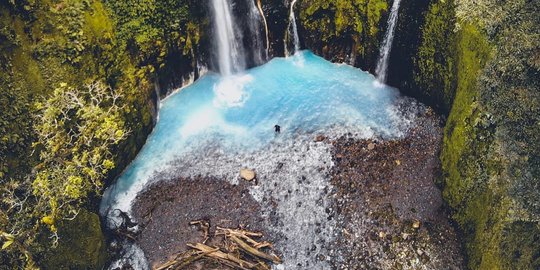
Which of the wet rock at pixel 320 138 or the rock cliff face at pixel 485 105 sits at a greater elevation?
the rock cliff face at pixel 485 105

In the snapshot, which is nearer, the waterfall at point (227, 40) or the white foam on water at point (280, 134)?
the white foam on water at point (280, 134)

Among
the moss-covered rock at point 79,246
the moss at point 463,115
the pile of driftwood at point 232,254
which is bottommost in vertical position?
the pile of driftwood at point 232,254

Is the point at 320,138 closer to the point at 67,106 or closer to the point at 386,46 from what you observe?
the point at 386,46

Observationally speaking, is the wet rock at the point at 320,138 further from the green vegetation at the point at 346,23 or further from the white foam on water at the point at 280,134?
the green vegetation at the point at 346,23

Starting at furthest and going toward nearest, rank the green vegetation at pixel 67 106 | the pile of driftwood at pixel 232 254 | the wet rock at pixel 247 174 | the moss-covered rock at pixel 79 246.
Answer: the wet rock at pixel 247 174
the pile of driftwood at pixel 232 254
the moss-covered rock at pixel 79 246
the green vegetation at pixel 67 106

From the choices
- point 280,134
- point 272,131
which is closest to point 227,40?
point 272,131

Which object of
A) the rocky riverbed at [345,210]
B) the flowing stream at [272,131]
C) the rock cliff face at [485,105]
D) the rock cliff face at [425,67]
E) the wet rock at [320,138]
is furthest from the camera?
the wet rock at [320,138]

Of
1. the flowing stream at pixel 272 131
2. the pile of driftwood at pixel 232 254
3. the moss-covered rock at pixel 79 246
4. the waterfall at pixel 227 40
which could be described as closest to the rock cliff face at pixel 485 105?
the flowing stream at pixel 272 131
